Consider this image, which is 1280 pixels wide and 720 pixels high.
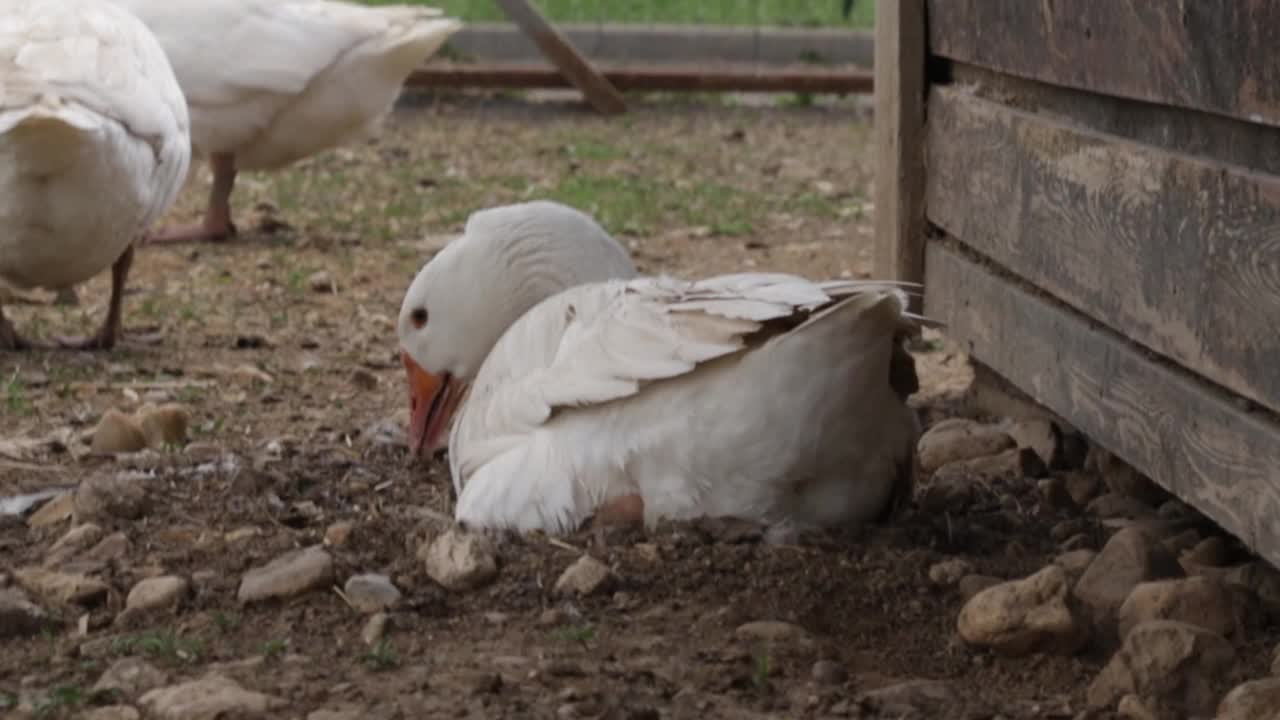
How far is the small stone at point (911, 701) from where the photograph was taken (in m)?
2.75

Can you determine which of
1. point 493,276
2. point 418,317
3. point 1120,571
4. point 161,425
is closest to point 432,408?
point 418,317

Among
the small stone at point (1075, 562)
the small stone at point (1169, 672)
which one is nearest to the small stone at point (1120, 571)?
the small stone at point (1075, 562)

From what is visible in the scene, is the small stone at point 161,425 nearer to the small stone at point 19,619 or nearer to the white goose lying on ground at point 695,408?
the white goose lying on ground at point 695,408

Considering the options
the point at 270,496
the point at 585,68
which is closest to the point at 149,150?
the point at 270,496

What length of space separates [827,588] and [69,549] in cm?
145

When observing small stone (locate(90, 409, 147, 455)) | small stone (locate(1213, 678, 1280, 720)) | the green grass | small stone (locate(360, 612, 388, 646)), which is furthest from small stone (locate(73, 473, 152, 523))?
the green grass

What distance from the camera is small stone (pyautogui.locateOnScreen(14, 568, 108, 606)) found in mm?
3340

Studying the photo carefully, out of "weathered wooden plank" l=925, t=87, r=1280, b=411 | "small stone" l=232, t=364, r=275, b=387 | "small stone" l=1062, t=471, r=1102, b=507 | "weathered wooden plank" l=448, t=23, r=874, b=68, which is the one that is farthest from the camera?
"weathered wooden plank" l=448, t=23, r=874, b=68

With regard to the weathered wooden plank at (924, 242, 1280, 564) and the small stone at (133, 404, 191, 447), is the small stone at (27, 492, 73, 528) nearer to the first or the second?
the small stone at (133, 404, 191, 447)

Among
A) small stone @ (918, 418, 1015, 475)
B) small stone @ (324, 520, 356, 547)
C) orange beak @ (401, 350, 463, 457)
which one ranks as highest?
small stone @ (324, 520, 356, 547)

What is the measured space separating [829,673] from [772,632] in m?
0.18

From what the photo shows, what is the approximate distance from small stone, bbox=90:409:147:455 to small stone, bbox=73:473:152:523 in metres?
0.70

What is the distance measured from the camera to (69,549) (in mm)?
3680

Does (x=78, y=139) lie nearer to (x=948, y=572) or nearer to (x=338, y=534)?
(x=338, y=534)
